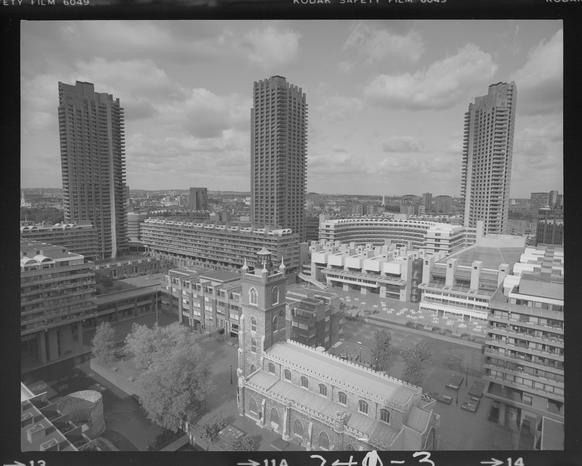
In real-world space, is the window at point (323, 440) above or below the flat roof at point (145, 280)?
below

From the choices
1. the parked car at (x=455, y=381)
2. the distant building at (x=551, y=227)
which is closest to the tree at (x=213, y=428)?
the distant building at (x=551, y=227)

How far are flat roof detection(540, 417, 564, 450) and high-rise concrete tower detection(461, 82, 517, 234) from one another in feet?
13.7

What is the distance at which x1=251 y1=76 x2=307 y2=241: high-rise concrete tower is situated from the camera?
218 inches

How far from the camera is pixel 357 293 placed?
1329 cm

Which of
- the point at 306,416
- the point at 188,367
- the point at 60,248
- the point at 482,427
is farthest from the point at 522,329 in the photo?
the point at 60,248

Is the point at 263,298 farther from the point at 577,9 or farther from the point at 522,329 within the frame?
the point at 577,9

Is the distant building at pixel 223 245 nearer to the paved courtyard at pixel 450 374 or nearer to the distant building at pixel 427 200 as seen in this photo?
the paved courtyard at pixel 450 374

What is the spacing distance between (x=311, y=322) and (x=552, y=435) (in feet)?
19.4

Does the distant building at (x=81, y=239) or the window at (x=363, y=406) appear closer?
the window at (x=363, y=406)

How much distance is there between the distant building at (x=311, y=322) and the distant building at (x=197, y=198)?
4488 millimetres

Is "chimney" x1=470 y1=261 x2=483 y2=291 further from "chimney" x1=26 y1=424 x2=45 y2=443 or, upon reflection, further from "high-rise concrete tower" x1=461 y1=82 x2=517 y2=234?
"chimney" x1=26 y1=424 x2=45 y2=443

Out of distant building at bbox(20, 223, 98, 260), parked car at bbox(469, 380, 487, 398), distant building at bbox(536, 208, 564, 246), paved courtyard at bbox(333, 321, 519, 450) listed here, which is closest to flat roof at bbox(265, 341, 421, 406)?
paved courtyard at bbox(333, 321, 519, 450)

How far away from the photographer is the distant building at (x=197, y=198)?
15.8 ft

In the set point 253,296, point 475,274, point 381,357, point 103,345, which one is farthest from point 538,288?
point 103,345
